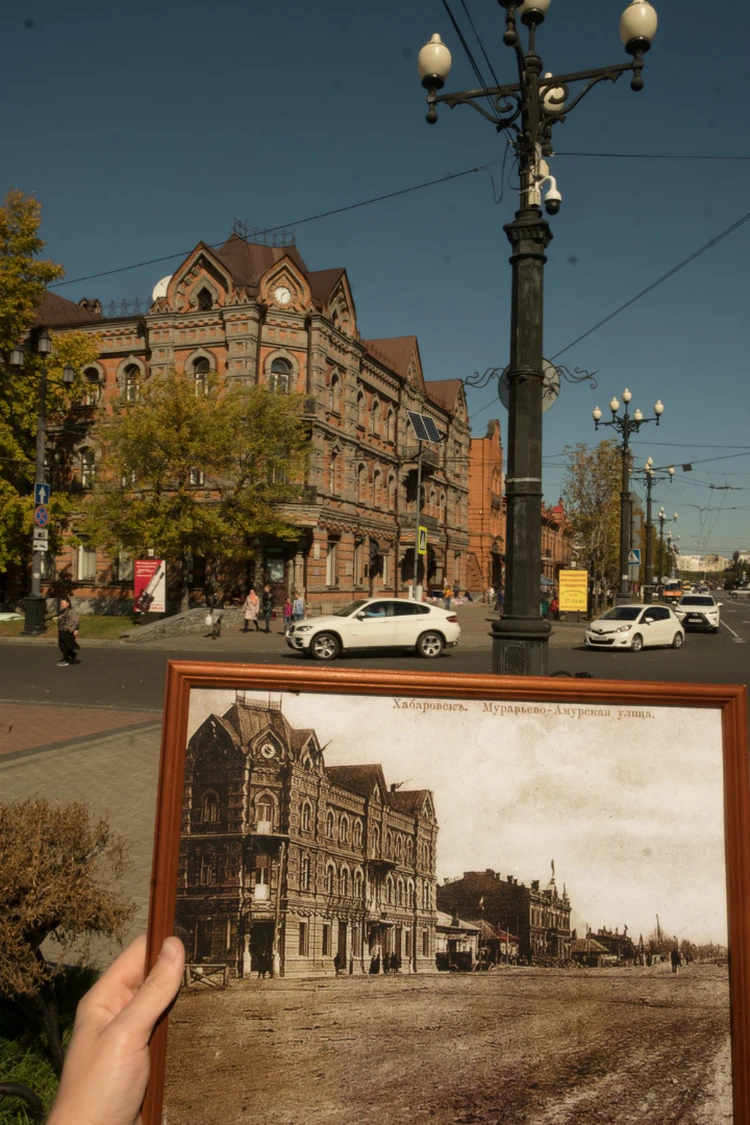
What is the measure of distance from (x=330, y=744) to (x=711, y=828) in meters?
0.74

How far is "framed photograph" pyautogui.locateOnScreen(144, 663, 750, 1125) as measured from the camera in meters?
1.41

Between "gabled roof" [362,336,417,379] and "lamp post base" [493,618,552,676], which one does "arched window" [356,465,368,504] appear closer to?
"gabled roof" [362,336,417,379]

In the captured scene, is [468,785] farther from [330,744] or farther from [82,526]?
[82,526]

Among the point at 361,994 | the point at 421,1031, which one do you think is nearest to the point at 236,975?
the point at 361,994

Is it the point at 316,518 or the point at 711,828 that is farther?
the point at 316,518

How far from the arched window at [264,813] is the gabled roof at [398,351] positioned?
4358cm

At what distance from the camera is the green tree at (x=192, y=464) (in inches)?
1078

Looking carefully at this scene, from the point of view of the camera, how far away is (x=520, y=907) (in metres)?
1.47

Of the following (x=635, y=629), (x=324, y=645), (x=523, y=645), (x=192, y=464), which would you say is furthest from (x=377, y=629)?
(x=523, y=645)

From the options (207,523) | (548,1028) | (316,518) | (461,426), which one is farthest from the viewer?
(461,426)

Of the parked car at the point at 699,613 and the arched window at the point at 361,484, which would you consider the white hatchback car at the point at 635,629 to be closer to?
the parked car at the point at 699,613

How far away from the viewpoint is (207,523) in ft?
90.7

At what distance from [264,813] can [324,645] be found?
1833cm

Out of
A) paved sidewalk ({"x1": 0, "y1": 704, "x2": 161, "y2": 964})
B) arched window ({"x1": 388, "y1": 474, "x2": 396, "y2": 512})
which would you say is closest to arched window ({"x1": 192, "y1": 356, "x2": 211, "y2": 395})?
arched window ({"x1": 388, "y1": 474, "x2": 396, "y2": 512})
